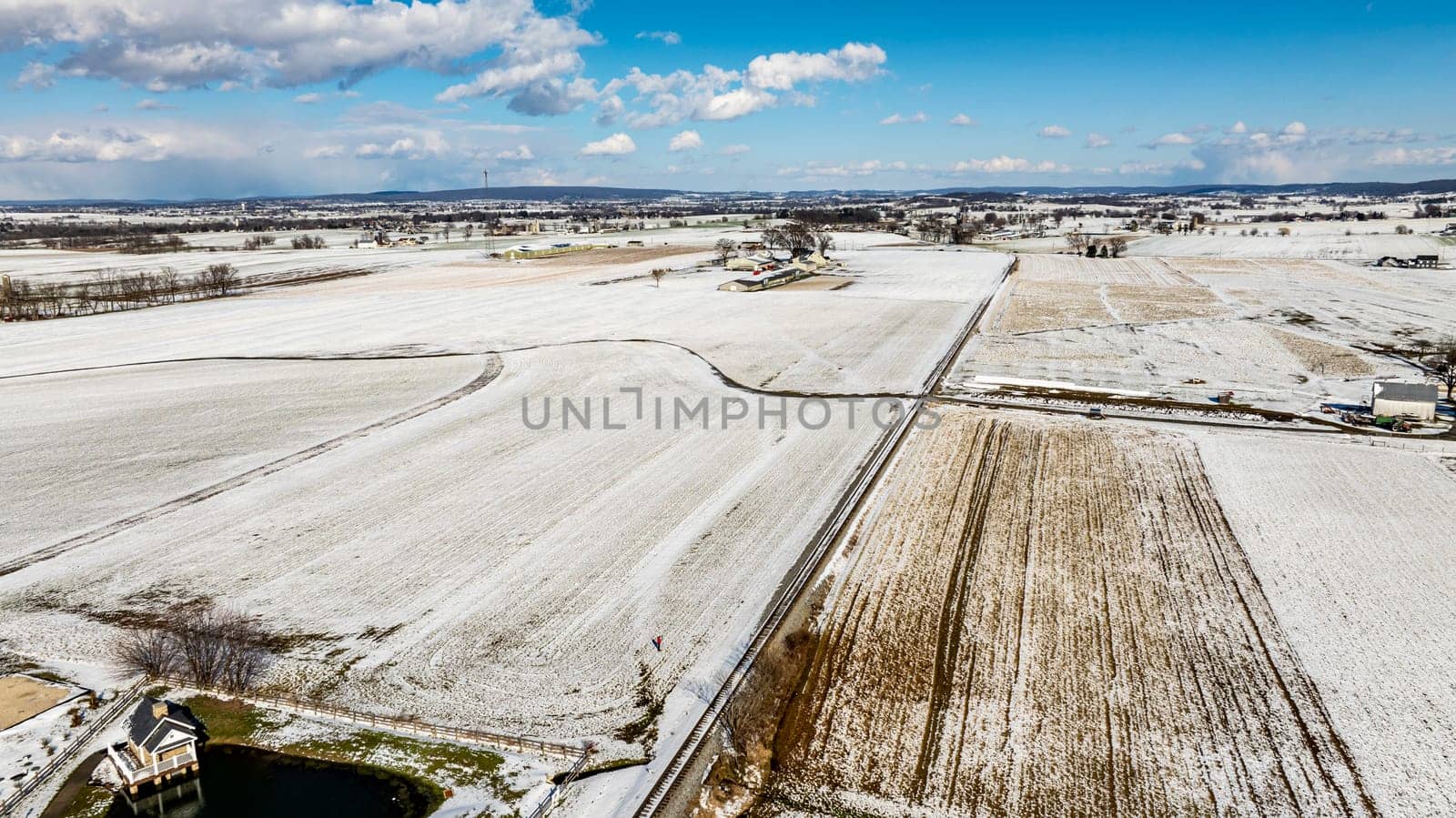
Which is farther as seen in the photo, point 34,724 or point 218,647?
point 218,647

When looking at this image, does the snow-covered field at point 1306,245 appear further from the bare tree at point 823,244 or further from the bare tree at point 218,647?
the bare tree at point 218,647

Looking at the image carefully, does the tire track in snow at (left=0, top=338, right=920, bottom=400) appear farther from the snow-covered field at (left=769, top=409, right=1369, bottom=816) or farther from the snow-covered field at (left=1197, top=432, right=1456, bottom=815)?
the snow-covered field at (left=1197, top=432, right=1456, bottom=815)

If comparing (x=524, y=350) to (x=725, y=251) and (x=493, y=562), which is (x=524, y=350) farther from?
(x=725, y=251)

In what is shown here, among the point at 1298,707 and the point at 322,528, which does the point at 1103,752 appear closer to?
the point at 1298,707

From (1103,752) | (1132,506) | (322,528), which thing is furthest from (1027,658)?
(322,528)

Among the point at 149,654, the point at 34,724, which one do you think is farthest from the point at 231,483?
the point at 34,724

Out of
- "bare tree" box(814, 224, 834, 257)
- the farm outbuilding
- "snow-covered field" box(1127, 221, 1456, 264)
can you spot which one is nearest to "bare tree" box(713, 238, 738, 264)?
"bare tree" box(814, 224, 834, 257)

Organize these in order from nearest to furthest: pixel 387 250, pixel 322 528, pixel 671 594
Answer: pixel 671 594
pixel 322 528
pixel 387 250
